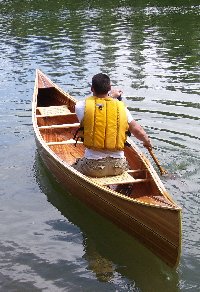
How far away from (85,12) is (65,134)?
2050 centimetres

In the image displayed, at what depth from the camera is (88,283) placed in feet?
23.3

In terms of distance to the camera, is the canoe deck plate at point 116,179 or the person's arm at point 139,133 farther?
the canoe deck plate at point 116,179

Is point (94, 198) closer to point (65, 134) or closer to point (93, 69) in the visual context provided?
point (65, 134)

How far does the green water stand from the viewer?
7340 mm

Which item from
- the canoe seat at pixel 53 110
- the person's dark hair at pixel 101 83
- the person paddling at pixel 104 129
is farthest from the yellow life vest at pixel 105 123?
the canoe seat at pixel 53 110

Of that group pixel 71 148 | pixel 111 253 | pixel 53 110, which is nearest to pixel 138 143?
pixel 71 148

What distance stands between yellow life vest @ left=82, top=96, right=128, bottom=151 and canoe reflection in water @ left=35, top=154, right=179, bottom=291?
3.99ft

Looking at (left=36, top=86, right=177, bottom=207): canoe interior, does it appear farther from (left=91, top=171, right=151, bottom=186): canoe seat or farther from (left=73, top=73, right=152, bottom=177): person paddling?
(left=73, top=73, right=152, bottom=177): person paddling

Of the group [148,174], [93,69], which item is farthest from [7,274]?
[93,69]

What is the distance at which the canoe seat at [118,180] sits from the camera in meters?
8.30

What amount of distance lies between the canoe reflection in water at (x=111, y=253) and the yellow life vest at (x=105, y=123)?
1215mm

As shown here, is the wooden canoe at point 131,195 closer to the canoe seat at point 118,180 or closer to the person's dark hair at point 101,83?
the canoe seat at point 118,180

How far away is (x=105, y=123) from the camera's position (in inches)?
→ 319

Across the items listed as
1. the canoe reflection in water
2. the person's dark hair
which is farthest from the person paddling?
the canoe reflection in water
